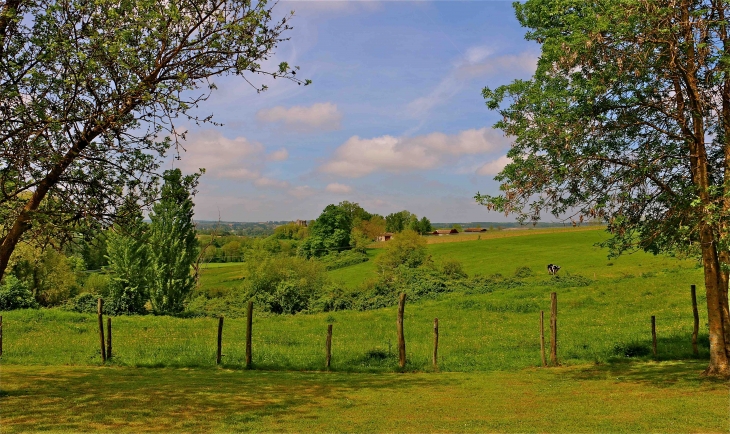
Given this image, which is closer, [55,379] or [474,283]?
[55,379]

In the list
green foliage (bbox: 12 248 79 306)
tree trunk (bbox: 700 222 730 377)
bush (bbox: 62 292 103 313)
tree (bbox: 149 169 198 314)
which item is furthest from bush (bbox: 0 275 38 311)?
tree trunk (bbox: 700 222 730 377)

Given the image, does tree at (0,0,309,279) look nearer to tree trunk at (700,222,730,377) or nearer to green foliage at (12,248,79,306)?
tree trunk at (700,222,730,377)

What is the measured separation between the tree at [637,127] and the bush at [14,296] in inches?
1556

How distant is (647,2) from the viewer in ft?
41.8

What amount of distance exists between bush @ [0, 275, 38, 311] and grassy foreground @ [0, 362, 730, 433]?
85.1 feet

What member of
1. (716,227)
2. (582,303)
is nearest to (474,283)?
(582,303)

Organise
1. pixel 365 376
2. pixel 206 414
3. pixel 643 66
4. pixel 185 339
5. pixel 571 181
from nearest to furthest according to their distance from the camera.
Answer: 1. pixel 206 414
2. pixel 643 66
3. pixel 571 181
4. pixel 365 376
5. pixel 185 339

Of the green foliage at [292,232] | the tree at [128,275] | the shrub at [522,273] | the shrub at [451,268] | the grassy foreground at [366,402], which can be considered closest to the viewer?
the grassy foreground at [366,402]

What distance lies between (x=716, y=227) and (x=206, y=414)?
40.9 feet

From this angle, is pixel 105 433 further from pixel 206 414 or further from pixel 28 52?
pixel 28 52

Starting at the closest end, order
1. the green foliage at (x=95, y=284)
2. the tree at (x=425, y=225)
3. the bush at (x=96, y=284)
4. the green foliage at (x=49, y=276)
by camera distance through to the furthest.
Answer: the green foliage at (x=49, y=276) < the green foliage at (x=95, y=284) < the bush at (x=96, y=284) < the tree at (x=425, y=225)

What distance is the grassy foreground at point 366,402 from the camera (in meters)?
9.97

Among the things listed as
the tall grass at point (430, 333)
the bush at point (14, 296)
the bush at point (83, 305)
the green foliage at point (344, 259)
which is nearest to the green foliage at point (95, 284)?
the green foliage at point (344, 259)

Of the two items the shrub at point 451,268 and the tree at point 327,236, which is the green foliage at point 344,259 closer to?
the tree at point 327,236
